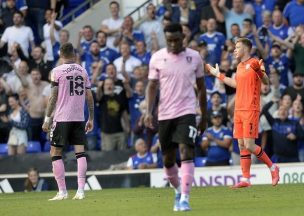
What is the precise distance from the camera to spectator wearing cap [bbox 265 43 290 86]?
25219 mm

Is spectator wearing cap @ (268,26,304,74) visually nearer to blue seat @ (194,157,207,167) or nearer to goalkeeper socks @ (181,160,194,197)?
blue seat @ (194,157,207,167)

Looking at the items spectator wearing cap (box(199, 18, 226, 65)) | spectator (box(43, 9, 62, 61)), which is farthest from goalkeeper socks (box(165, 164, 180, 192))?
spectator (box(43, 9, 62, 61))

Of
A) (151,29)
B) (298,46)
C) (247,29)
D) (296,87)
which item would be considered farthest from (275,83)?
(151,29)

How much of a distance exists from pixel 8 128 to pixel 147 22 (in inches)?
185

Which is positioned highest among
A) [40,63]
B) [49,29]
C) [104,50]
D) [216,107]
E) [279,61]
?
[49,29]

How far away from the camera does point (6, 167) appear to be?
25.4m

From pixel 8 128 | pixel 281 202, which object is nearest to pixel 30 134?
pixel 8 128

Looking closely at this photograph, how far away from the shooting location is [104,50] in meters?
26.9

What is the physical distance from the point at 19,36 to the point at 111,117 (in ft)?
12.9

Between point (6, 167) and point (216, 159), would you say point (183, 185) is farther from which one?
point (6, 167)

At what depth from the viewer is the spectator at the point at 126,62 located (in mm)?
26078

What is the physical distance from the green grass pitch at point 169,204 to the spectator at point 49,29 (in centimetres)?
953

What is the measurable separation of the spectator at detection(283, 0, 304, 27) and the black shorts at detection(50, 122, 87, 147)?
10.8 metres

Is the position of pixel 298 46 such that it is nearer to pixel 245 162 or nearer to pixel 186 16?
pixel 186 16
